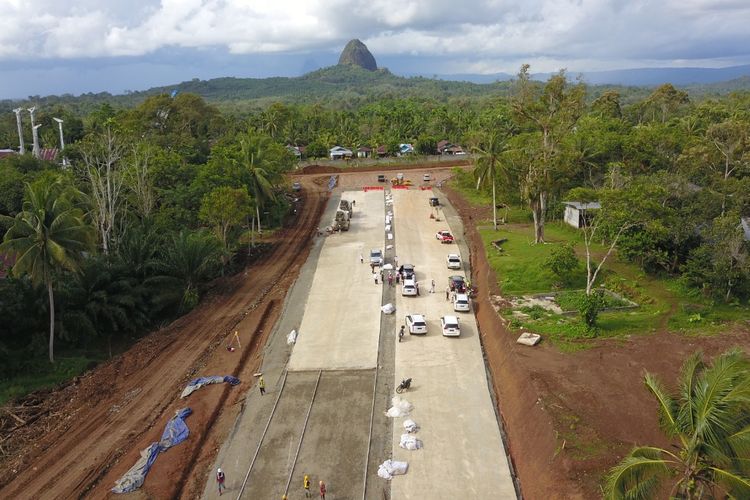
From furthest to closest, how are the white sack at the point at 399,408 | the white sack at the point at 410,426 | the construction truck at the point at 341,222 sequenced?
the construction truck at the point at 341,222
the white sack at the point at 399,408
the white sack at the point at 410,426

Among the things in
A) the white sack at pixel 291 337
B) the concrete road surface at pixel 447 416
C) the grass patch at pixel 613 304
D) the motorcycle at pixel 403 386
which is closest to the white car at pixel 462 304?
the concrete road surface at pixel 447 416

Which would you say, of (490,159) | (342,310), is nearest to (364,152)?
(490,159)

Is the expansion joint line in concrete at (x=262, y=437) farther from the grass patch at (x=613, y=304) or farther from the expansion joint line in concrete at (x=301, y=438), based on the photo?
the grass patch at (x=613, y=304)

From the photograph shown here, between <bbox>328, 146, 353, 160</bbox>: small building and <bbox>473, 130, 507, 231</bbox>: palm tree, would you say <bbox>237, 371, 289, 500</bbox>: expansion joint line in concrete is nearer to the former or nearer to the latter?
<bbox>473, 130, 507, 231</bbox>: palm tree

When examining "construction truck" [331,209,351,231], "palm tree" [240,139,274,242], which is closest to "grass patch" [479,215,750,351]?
"construction truck" [331,209,351,231]

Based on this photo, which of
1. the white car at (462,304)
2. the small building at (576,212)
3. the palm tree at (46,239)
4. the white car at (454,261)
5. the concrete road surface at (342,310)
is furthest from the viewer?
the small building at (576,212)

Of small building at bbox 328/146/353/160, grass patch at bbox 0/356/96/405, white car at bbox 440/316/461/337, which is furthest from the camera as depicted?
small building at bbox 328/146/353/160
